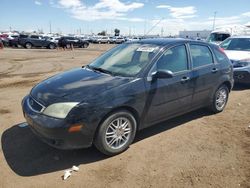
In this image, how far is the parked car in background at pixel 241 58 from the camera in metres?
8.41

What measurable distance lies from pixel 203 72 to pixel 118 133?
2264 mm

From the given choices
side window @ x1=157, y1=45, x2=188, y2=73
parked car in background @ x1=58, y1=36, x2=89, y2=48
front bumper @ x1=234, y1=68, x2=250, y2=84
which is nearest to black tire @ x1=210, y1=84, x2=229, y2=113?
side window @ x1=157, y1=45, x2=188, y2=73

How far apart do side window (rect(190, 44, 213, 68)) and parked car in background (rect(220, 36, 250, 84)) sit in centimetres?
355

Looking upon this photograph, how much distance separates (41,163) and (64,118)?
2.70 feet

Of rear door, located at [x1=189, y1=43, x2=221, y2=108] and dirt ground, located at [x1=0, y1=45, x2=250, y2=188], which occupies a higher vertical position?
rear door, located at [x1=189, y1=43, x2=221, y2=108]

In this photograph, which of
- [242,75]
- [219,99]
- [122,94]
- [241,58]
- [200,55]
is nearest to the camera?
[122,94]

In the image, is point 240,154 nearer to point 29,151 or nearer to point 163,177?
point 163,177

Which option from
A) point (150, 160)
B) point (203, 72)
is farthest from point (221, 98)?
point (150, 160)

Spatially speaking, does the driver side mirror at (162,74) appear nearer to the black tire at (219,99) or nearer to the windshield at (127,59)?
the windshield at (127,59)

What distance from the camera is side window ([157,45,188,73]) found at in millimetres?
4387

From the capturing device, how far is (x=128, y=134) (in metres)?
4.07

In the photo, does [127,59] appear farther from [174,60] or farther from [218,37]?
[218,37]

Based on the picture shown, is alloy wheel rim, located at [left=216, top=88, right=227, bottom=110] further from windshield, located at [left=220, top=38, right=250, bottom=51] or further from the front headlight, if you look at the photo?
windshield, located at [left=220, top=38, right=250, bottom=51]

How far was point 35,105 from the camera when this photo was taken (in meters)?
3.84
